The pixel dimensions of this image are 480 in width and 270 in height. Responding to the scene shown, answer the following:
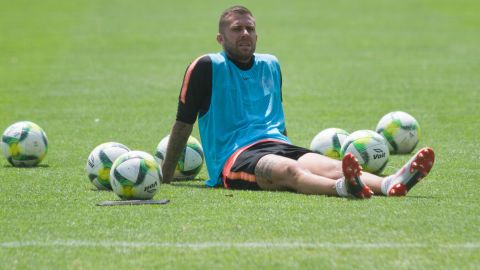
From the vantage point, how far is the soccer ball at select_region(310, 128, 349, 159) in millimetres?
12352

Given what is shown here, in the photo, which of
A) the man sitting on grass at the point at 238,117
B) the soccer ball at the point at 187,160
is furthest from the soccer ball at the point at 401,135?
the soccer ball at the point at 187,160

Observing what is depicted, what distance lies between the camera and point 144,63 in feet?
92.3

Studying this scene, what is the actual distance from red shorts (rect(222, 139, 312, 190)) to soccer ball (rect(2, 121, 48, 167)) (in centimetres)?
297

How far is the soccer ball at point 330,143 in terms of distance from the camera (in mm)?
12352

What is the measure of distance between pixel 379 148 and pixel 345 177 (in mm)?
2169

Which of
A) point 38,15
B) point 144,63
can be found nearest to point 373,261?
point 144,63

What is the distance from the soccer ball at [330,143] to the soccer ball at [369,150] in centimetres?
79

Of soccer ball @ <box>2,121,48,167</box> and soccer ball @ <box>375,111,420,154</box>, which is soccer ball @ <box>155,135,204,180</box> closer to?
soccer ball @ <box>2,121,48,167</box>

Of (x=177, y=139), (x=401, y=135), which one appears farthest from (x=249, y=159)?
(x=401, y=135)

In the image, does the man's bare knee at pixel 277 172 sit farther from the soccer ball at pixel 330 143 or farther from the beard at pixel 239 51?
the soccer ball at pixel 330 143

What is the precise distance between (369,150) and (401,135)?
93.8 inches

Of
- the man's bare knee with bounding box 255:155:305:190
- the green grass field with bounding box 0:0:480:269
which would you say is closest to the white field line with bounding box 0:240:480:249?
the green grass field with bounding box 0:0:480:269

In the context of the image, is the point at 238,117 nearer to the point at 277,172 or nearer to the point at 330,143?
the point at 277,172

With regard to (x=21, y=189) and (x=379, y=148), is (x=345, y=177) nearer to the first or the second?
(x=379, y=148)
